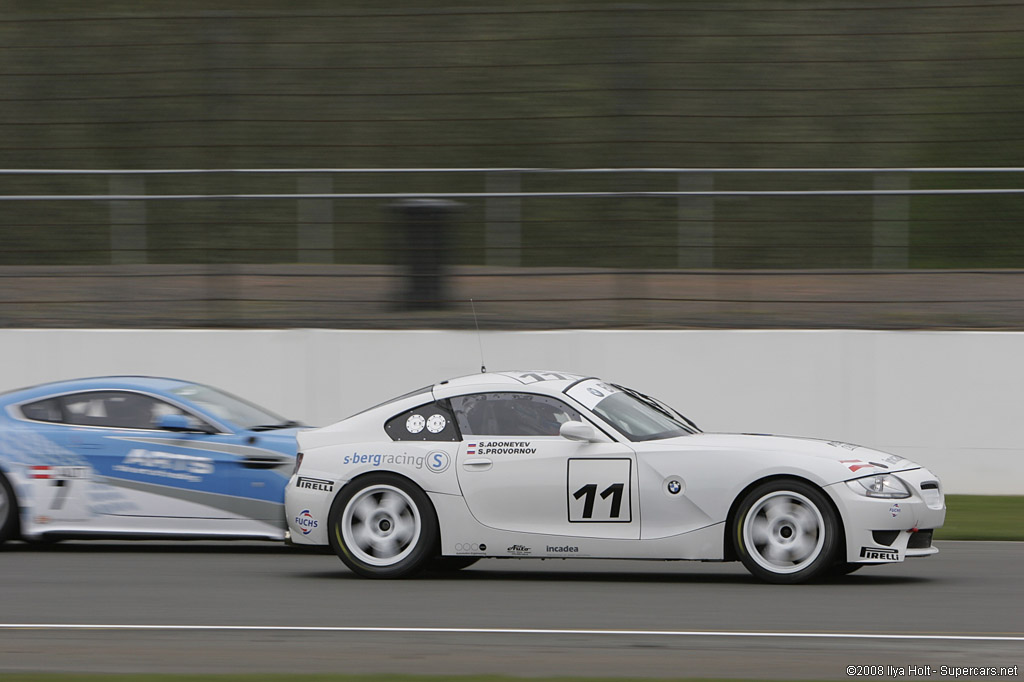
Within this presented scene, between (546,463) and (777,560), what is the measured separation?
5.02 feet

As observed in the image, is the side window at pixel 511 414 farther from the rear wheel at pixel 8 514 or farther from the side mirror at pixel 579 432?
the rear wheel at pixel 8 514

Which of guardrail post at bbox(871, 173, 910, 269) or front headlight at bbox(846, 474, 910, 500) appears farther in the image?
guardrail post at bbox(871, 173, 910, 269)

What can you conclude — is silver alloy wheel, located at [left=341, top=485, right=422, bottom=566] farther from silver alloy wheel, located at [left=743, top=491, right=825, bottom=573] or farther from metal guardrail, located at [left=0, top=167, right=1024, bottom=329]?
metal guardrail, located at [left=0, top=167, right=1024, bottom=329]

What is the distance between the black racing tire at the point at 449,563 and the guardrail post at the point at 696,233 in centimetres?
645

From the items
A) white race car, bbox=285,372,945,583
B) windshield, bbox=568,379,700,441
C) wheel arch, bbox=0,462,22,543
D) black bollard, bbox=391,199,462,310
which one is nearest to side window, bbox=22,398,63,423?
wheel arch, bbox=0,462,22,543

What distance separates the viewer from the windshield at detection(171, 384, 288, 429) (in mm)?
10930

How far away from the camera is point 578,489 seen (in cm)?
841

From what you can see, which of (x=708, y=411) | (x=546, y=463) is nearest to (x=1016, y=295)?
(x=708, y=411)

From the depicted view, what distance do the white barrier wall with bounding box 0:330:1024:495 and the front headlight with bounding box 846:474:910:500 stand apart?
555cm

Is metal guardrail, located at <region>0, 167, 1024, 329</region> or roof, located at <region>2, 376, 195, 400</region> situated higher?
metal guardrail, located at <region>0, 167, 1024, 329</region>

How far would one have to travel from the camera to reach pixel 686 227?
49.1 feet

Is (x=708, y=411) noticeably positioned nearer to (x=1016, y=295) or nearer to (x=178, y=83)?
(x=1016, y=295)

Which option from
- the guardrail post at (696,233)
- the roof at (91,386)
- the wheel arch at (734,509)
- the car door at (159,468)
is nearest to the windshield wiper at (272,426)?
the car door at (159,468)

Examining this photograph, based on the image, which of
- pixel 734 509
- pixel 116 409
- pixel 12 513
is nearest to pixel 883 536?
pixel 734 509
